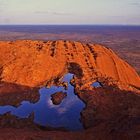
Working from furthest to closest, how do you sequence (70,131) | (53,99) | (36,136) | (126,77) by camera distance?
1. (126,77)
2. (53,99)
3. (70,131)
4. (36,136)

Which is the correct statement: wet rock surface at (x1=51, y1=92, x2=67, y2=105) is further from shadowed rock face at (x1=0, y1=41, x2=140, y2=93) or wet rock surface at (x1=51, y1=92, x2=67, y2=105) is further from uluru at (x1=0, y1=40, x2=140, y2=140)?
shadowed rock face at (x1=0, y1=41, x2=140, y2=93)

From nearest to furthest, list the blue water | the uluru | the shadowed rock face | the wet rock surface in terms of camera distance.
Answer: the uluru < the blue water < the wet rock surface < the shadowed rock face

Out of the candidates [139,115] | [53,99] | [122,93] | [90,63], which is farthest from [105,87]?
[90,63]

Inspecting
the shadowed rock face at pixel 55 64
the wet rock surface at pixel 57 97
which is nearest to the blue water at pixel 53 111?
the wet rock surface at pixel 57 97

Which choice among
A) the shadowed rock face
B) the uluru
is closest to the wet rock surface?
the uluru

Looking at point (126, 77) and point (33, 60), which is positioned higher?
point (33, 60)

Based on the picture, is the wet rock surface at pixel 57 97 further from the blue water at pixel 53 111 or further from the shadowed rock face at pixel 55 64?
the shadowed rock face at pixel 55 64

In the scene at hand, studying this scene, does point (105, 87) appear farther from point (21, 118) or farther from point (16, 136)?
point (16, 136)
